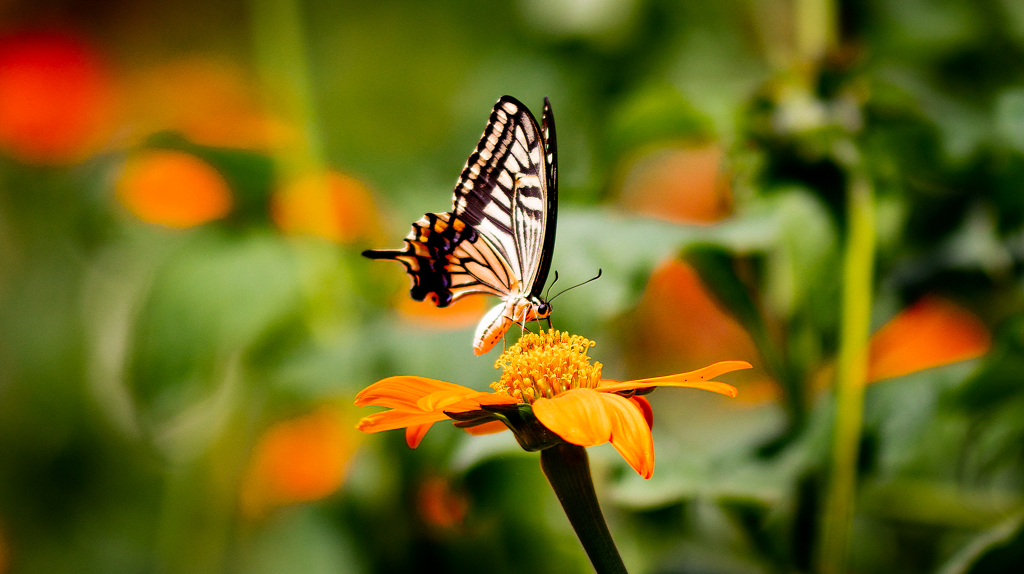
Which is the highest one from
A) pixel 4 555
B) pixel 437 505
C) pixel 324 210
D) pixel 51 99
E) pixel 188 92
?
pixel 188 92

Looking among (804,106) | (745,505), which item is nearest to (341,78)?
(804,106)

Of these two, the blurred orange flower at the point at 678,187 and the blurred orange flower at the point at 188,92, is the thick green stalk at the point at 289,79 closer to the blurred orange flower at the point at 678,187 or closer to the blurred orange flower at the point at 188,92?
the blurred orange flower at the point at 678,187

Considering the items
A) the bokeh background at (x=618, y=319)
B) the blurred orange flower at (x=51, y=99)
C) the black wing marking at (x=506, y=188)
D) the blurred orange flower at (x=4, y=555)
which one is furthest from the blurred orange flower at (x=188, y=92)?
the black wing marking at (x=506, y=188)

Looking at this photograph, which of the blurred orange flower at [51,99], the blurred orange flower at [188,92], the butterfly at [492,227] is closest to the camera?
the butterfly at [492,227]

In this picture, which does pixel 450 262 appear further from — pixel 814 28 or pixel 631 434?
pixel 814 28

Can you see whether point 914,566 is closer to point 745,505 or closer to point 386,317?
point 745,505

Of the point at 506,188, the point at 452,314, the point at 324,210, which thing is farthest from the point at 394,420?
the point at 324,210
